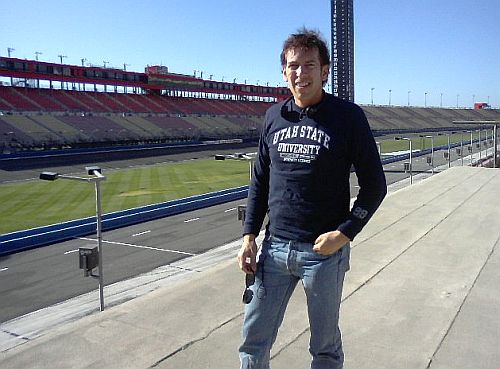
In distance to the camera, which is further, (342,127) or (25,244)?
(25,244)

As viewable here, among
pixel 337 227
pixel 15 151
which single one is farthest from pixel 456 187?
pixel 15 151

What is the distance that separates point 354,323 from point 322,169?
215 centimetres

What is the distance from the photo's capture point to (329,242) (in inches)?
86.0

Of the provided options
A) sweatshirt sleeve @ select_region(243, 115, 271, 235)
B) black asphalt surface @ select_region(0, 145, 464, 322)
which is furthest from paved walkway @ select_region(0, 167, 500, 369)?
black asphalt surface @ select_region(0, 145, 464, 322)

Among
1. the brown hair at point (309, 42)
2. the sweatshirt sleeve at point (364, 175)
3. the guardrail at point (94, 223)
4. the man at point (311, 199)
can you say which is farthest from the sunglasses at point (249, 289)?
the guardrail at point (94, 223)

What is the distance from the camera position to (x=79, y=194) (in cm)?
2539

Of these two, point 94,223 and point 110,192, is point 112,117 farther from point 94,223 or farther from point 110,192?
point 94,223

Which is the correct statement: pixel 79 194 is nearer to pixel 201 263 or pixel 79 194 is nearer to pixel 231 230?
pixel 231 230

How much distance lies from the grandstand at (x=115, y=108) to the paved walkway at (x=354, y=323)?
42.2m

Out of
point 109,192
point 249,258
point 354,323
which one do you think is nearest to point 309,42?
point 249,258

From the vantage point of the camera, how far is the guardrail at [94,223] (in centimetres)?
1501

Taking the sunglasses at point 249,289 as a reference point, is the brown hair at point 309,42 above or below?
above

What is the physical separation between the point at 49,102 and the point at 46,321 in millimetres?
51871

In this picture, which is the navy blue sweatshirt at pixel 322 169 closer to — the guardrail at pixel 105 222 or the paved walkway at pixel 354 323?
the paved walkway at pixel 354 323
